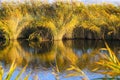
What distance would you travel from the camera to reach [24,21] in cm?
2514

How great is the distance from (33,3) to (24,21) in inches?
83.9

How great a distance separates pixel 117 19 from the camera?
24719mm

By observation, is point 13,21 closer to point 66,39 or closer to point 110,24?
point 66,39

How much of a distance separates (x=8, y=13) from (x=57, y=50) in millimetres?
7654

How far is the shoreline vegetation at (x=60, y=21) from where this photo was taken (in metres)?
24.6

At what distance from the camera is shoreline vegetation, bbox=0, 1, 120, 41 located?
968 inches

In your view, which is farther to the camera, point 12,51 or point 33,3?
point 33,3

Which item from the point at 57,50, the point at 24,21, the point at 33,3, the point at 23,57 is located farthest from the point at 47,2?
the point at 23,57

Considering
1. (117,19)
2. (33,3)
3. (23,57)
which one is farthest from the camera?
(33,3)

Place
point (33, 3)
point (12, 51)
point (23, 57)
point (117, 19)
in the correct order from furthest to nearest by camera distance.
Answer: point (33, 3), point (117, 19), point (12, 51), point (23, 57)

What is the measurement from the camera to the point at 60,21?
2517 centimetres

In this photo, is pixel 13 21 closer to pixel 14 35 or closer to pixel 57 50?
pixel 14 35

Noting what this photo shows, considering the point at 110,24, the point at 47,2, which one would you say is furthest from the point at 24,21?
the point at 110,24

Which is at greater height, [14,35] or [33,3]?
[33,3]
